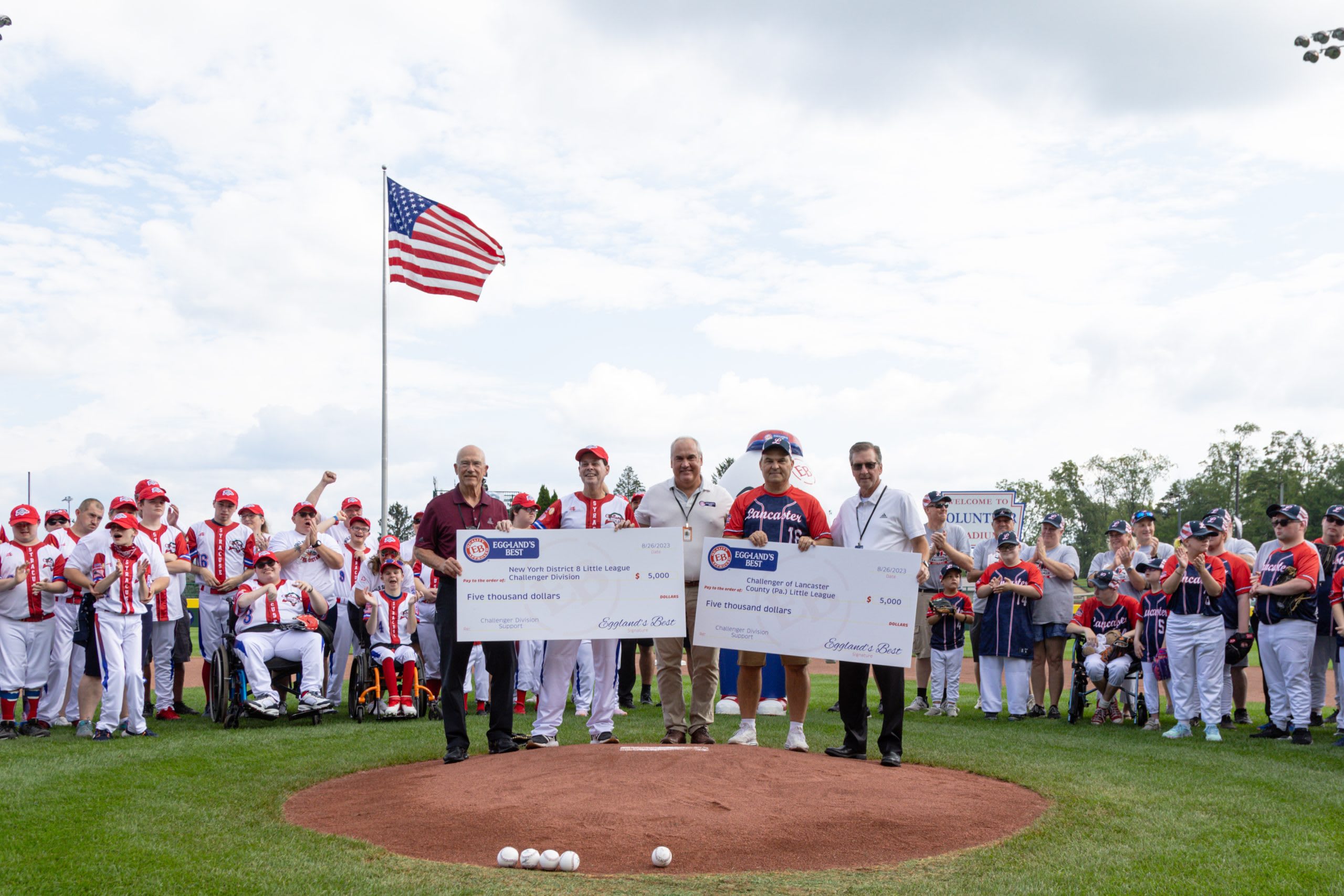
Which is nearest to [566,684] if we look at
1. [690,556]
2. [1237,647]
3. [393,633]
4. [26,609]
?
[690,556]

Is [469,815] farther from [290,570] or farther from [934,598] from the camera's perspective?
[934,598]

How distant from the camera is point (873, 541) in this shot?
835 cm

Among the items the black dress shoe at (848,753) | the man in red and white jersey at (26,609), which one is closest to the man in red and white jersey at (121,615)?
the man in red and white jersey at (26,609)

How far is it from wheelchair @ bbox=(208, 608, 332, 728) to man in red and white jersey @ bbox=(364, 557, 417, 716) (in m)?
0.62

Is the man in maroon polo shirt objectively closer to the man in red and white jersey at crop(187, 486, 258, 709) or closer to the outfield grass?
the outfield grass

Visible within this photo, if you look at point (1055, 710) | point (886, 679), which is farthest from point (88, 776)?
point (1055, 710)

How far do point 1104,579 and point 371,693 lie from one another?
8.42 meters

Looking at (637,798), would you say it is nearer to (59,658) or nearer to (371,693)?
(371,693)

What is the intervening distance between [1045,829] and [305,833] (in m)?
4.22

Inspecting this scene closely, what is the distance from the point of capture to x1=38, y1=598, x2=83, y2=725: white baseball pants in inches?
436

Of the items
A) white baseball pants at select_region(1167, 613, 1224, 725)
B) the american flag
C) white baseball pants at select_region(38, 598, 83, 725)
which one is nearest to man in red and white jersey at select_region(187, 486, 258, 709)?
white baseball pants at select_region(38, 598, 83, 725)

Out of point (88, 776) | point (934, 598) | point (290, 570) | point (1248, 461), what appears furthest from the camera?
point (1248, 461)

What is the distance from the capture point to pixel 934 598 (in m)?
13.3

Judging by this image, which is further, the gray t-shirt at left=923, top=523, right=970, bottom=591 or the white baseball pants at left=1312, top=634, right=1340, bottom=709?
the gray t-shirt at left=923, top=523, right=970, bottom=591
